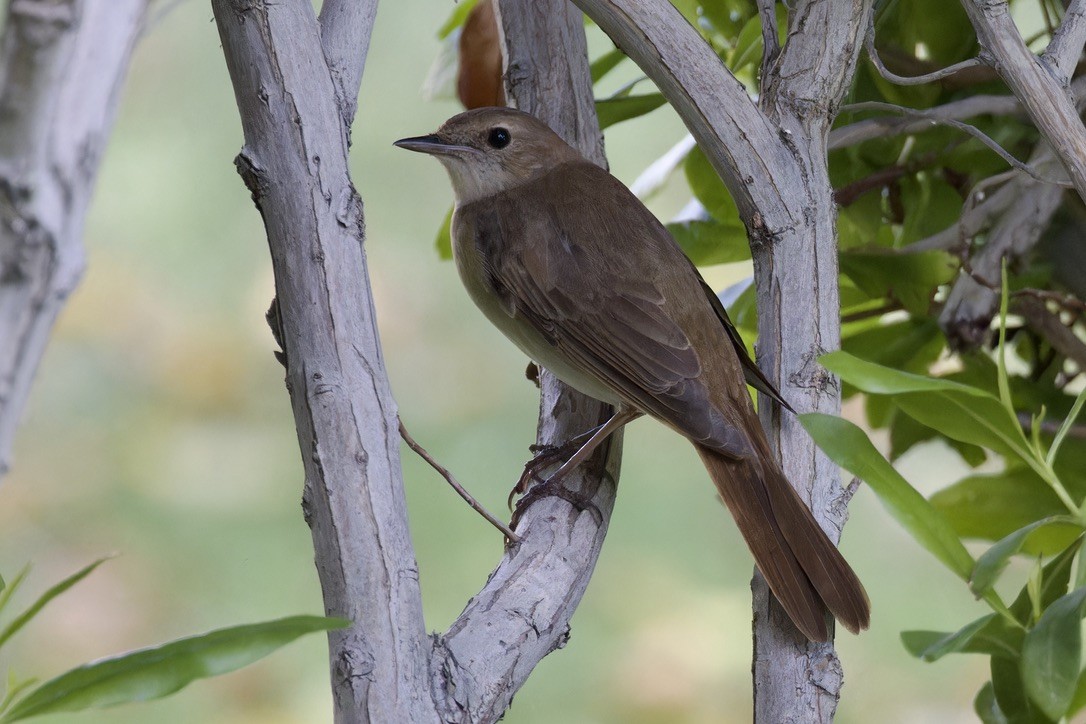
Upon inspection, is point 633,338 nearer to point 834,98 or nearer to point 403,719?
point 834,98

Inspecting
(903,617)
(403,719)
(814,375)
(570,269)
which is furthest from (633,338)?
(903,617)

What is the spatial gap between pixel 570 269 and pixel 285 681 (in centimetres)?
143

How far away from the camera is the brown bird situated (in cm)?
103

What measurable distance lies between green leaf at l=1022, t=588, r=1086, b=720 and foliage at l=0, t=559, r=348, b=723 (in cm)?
53

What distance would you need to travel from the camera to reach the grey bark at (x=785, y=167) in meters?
0.96

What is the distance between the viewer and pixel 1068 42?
979 mm

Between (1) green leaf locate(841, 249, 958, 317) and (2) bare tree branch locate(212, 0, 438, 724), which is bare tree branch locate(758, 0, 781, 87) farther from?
(2) bare tree branch locate(212, 0, 438, 724)

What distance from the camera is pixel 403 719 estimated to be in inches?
30.2

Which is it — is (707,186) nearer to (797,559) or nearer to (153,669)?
(797,559)

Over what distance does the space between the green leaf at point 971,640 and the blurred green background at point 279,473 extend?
53.6 inches

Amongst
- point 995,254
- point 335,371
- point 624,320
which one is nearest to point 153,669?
point 335,371

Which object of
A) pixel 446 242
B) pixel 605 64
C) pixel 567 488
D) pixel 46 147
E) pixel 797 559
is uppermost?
pixel 605 64

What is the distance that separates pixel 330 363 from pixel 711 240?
65 cm

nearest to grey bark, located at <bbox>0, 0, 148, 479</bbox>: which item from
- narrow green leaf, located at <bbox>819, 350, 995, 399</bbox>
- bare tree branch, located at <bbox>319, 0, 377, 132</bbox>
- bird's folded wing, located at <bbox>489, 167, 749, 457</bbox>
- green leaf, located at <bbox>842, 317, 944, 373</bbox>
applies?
bare tree branch, located at <bbox>319, 0, 377, 132</bbox>
